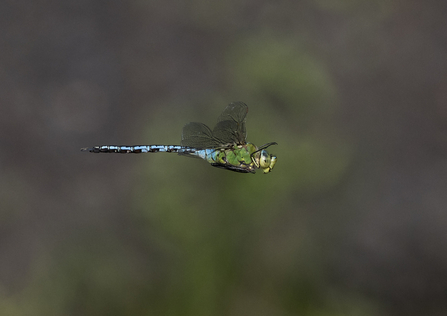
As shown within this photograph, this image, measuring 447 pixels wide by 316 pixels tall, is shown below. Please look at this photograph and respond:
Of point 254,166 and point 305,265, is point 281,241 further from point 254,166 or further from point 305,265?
point 254,166

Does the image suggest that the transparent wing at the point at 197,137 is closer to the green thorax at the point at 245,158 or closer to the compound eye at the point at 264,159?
the green thorax at the point at 245,158

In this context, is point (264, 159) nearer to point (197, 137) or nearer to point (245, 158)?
point (245, 158)

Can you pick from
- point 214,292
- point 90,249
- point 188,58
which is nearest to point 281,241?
point 214,292

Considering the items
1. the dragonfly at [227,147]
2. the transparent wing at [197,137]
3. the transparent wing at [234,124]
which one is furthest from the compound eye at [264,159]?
the transparent wing at [197,137]

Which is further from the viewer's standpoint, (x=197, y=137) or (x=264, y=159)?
(x=197, y=137)

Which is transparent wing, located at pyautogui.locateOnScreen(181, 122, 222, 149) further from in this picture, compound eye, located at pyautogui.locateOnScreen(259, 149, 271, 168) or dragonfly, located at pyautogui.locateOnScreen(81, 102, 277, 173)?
compound eye, located at pyautogui.locateOnScreen(259, 149, 271, 168)

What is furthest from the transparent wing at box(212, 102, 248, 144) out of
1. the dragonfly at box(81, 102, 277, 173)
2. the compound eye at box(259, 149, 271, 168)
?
the compound eye at box(259, 149, 271, 168)

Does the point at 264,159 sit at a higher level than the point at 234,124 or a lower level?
lower

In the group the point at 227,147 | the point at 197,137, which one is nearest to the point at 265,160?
the point at 227,147
